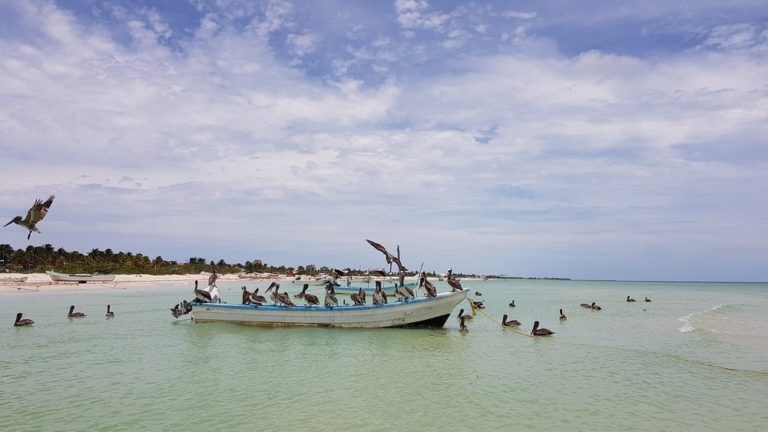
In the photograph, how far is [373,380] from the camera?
14102 mm

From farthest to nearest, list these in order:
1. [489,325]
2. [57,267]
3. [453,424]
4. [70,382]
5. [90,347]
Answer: [57,267]
[489,325]
[90,347]
[70,382]
[453,424]

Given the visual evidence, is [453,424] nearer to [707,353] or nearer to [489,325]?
[707,353]

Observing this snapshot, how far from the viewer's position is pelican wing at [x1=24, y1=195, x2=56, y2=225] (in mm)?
11102

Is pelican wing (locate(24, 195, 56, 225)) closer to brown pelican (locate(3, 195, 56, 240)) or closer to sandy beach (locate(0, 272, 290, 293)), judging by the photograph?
brown pelican (locate(3, 195, 56, 240))

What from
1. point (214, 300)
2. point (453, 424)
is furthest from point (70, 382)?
point (214, 300)

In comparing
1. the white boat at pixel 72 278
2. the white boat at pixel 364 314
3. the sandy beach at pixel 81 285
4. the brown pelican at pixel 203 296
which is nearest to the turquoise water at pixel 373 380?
the white boat at pixel 364 314

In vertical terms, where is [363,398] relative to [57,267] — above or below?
below

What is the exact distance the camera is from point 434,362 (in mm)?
16688

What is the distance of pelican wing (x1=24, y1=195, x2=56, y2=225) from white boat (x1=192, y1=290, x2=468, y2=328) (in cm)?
1341

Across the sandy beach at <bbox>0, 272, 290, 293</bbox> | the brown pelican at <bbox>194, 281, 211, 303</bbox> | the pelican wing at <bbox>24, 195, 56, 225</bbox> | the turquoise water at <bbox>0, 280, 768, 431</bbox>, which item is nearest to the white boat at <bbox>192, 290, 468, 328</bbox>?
the turquoise water at <bbox>0, 280, 768, 431</bbox>

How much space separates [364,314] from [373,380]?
9.39m

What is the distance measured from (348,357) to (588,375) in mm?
7505

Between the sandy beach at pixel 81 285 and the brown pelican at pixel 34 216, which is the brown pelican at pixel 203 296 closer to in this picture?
the brown pelican at pixel 34 216

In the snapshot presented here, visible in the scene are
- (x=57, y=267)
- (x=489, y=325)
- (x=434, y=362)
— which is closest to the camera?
(x=434, y=362)
